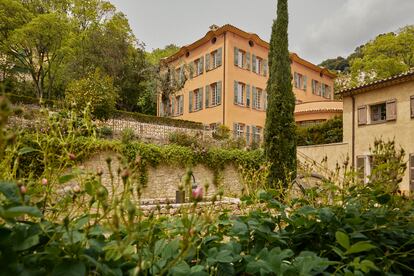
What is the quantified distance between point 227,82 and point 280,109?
34.5ft

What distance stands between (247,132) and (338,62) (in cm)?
3898

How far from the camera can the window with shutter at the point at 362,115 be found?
15.7 m

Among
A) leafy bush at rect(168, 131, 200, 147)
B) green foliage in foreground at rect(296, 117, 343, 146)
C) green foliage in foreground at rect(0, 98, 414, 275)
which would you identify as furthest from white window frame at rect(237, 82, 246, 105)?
green foliage in foreground at rect(0, 98, 414, 275)

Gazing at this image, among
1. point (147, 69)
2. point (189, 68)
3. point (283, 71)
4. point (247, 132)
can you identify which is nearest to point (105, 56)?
point (147, 69)

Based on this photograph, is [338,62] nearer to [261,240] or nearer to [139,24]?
[139,24]

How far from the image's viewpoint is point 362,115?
15.8 meters

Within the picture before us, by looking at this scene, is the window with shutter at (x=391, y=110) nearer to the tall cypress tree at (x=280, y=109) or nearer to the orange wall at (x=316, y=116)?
the tall cypress tree at (x=280, y=109)

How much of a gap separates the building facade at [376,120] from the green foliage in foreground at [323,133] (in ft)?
7.22

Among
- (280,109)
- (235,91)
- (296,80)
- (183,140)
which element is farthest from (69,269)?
(296,80)

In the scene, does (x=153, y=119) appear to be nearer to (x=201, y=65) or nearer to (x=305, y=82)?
(x=201, y=65)

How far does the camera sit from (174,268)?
3.24ft

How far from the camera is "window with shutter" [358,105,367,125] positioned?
15.7 metres

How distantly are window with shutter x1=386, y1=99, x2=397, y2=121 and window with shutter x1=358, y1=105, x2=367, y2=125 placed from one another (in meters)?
1.12

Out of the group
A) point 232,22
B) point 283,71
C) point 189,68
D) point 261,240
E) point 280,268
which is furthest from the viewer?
point 189,68
